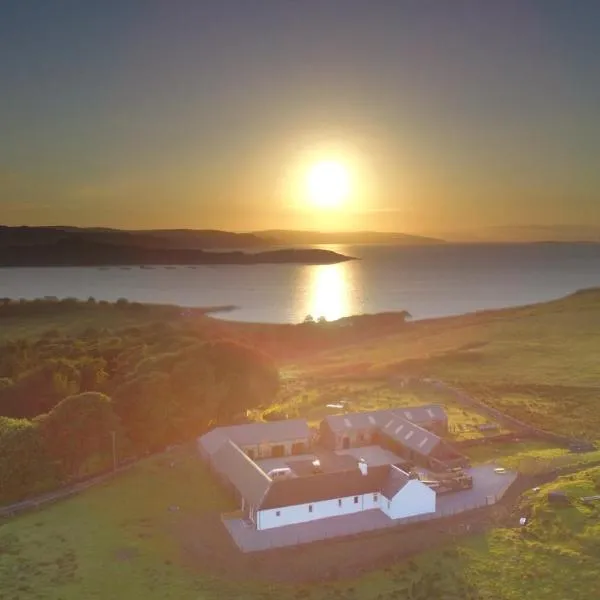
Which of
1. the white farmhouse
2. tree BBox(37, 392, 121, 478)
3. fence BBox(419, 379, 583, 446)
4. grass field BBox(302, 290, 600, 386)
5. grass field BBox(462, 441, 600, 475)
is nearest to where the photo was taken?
the white farmhouse

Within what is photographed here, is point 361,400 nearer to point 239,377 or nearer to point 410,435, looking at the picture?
point 239,377

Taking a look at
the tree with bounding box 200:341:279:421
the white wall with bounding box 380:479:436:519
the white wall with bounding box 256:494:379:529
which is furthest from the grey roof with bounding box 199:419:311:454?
the white wall with bounding box 380:479:436:519

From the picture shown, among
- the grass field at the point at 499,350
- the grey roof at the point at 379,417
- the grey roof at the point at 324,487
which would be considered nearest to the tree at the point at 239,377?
the grey roof at the point at 379,417

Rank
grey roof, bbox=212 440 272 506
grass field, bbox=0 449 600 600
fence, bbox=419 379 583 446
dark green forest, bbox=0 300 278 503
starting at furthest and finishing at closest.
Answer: fence, bbox=419 379 583 446 → dark green forest, bbox=0 300 278 503 → grey roof, bbox=212 440 272 506 → grass field, bbox=0 449 600 600

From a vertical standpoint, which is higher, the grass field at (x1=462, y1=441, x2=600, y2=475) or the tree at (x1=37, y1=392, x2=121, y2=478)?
the tree at (x1=37, y1=392, x2=121, y2=478)

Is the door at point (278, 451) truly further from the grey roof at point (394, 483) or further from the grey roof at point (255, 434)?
the grey roof at point (394, 483)

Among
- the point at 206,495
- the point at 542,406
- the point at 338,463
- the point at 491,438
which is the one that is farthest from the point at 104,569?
the point at 542,406

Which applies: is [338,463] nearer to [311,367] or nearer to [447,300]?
[311,367]

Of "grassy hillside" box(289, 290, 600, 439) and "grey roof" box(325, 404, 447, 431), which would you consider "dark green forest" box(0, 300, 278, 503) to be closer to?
"grey roof" box(325, 404, 447, 431)
